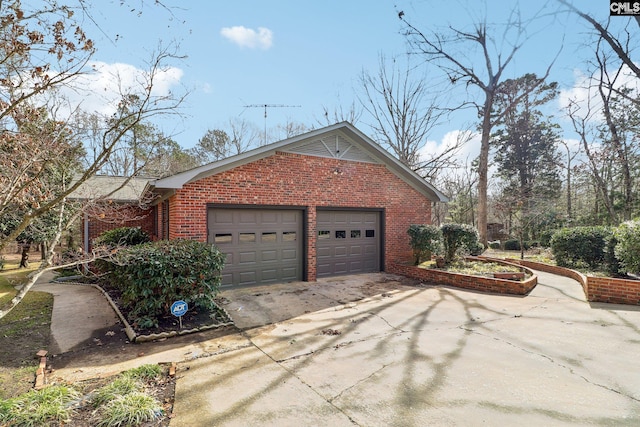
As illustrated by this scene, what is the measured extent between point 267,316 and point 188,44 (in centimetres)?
499

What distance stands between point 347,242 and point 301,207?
215 centimetres

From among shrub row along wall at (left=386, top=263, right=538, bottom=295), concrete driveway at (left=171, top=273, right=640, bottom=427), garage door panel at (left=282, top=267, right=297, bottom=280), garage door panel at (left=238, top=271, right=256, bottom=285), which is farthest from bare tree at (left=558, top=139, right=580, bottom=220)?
garage door panel at (left=238, top=271, right=256, bottom=285)

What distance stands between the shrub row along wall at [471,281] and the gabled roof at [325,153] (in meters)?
3.34

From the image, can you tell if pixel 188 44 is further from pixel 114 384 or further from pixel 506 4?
pixel 506 4

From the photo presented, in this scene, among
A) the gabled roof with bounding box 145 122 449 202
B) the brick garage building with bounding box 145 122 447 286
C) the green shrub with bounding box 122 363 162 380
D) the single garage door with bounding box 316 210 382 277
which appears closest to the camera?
the green shrub with bounding box 122 363 162 380

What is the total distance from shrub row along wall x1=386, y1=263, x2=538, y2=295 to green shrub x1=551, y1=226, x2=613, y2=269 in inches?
89.9

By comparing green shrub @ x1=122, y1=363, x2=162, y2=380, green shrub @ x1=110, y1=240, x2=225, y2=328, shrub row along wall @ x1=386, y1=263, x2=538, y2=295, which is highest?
green shrub @ x1=110, y1=240, x2=225, y2=328

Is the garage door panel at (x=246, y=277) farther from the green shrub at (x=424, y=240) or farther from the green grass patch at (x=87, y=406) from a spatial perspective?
the green shrub at (x=424, y=240)

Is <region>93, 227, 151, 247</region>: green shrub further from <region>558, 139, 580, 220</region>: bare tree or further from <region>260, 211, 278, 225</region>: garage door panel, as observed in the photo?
<region>558, 139, 580, 220</region>: bare tree

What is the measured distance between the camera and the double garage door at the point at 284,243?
7977 mm

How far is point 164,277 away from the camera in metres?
5.29

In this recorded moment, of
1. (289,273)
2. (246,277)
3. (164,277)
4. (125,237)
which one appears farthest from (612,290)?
(125,237)

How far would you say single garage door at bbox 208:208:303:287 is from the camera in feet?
25.9

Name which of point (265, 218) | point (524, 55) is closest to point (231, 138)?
point (265, 218)
